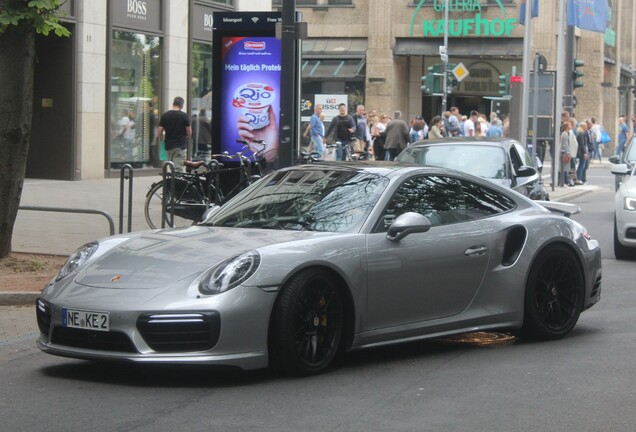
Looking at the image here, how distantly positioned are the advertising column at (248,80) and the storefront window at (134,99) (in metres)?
9.74

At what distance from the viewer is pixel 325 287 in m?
7.12

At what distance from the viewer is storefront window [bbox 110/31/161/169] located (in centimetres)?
2714

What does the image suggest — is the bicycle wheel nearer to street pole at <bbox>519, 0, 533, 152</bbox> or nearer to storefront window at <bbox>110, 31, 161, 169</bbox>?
storefront window at <bbox>110, 31, 161, 169</bbox>

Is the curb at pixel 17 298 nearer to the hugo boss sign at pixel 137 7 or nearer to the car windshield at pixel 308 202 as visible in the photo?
the car windshield at pixel 308 202

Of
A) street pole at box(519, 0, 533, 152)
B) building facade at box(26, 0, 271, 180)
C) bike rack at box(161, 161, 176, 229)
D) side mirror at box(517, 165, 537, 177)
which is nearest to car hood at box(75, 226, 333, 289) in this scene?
bike rack at box(161, 161, 176, 229)

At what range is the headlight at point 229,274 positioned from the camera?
6723mm

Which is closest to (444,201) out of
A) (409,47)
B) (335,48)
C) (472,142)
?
(472,142)

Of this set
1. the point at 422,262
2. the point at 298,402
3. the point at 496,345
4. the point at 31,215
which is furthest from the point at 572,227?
the point at 31,215

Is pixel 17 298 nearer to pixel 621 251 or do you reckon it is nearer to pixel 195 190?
pixel 195 190

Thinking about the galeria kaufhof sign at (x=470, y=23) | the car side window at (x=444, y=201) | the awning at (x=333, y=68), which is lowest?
the car side window at (x=444, y=201)

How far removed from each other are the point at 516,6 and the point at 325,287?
1834 inches

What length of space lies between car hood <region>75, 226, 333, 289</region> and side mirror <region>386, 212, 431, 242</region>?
470 millimetres

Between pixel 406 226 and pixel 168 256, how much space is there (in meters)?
1.52

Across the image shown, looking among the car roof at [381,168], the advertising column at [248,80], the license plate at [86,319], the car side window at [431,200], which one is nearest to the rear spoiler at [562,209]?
the car roof at [381,168]
